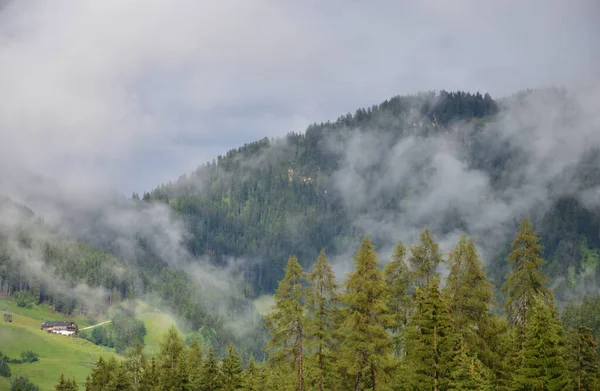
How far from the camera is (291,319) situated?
4653 cm

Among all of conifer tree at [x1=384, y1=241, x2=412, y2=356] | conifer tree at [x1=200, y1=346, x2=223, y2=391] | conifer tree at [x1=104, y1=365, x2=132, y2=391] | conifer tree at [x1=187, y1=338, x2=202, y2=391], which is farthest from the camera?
conifer tree at [x1=104, y1=365, x2=132, y2=391]

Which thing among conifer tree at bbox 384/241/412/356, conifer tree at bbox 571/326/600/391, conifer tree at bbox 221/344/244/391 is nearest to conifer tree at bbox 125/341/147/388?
conifer tree at bbox 221/344/244/391

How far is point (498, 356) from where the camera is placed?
49375 millimetres

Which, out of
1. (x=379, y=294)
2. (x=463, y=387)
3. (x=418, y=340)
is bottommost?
(x=463, y=387)

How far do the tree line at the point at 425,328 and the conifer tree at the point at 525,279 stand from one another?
0.09m

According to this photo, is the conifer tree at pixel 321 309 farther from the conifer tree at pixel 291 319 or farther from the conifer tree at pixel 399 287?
the conifer tree at pixel 399 287

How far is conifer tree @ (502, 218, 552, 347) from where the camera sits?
48.2 m

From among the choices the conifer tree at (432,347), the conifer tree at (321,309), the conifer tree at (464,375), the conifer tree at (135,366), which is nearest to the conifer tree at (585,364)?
the conifer tree at (464,375)

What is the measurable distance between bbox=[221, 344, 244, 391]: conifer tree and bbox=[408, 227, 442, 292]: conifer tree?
3294 cm

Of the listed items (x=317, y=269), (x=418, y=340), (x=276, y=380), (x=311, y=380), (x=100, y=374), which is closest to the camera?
(x=418, y=340)

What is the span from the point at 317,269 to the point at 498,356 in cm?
1902

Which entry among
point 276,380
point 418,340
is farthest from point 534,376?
point 276,380

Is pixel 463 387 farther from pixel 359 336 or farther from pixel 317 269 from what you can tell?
pixel 317 269

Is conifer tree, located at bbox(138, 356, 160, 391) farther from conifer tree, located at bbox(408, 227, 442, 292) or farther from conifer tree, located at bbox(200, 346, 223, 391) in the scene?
conifer tree, located at bbox(408, 227, 442, 292)
